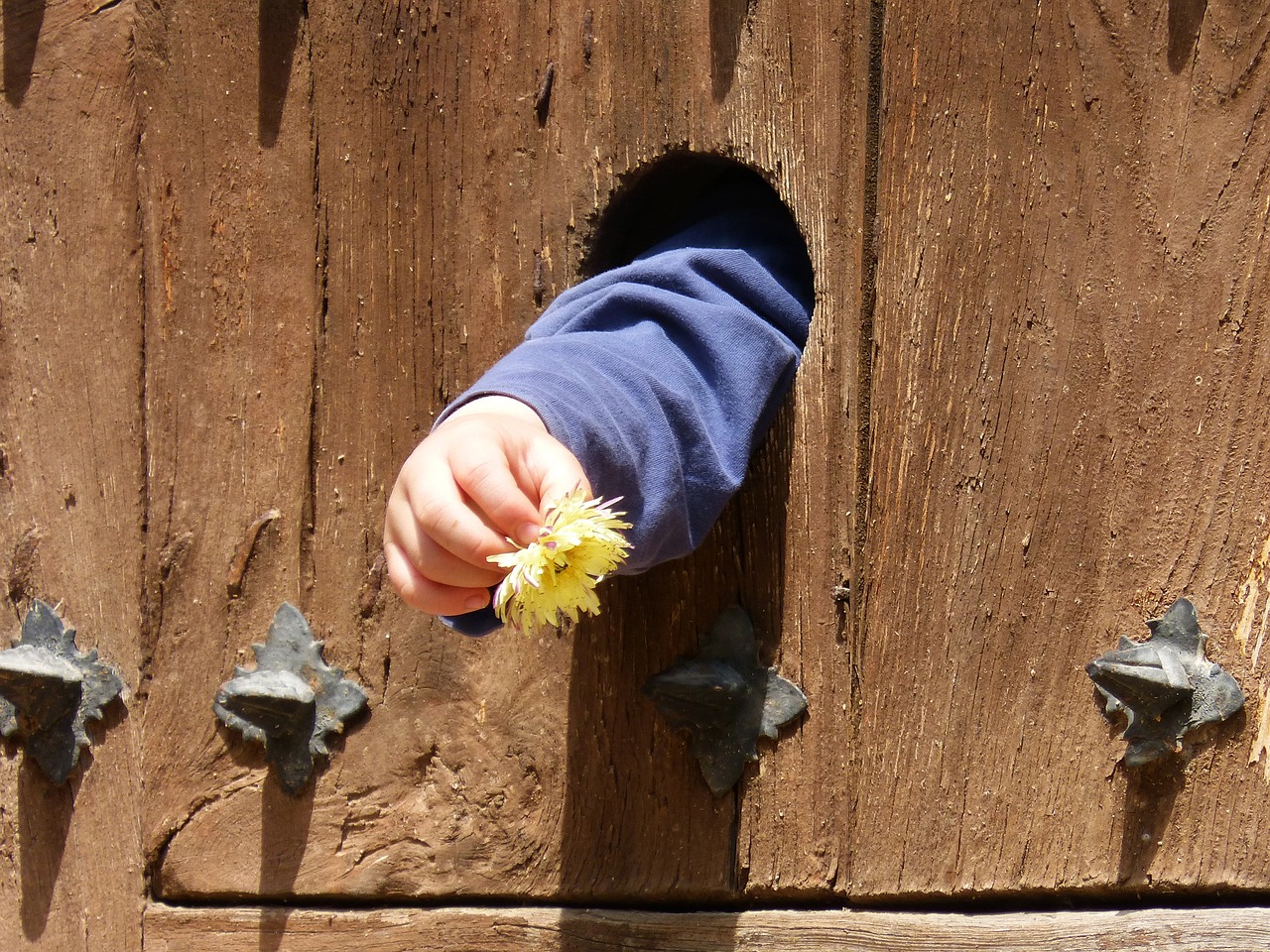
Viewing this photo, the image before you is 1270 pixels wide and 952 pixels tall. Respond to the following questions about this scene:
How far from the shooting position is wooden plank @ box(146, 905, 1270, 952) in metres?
1.03

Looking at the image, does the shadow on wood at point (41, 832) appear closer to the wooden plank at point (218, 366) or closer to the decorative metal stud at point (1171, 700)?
the wooden plank at point (218, 366)

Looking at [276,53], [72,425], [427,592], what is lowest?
[427,592]

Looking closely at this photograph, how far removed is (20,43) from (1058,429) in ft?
3.85

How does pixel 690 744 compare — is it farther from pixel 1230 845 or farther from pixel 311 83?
pixel 311 83

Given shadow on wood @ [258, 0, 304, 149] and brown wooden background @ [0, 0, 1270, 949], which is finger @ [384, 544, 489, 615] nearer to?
brown wooden background @ [0, 0, 1270, 949]

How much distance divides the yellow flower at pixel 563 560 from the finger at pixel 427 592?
0.05 m

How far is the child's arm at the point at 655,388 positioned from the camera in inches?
26.9

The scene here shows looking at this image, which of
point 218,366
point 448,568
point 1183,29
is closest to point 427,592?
point 448,568

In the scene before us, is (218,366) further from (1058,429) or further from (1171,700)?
(1171,700)

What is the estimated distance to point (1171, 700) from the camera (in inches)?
38.7

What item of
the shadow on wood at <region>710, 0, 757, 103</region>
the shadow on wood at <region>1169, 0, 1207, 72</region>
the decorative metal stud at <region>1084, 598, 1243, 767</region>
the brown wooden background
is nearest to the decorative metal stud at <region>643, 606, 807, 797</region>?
the brown wooden background

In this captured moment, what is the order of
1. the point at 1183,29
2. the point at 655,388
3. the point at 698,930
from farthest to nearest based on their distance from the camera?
1. the point at 698,930
2. the point at 1183,29
3. the point at 655,388

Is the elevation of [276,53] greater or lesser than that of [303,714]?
Answer: greater

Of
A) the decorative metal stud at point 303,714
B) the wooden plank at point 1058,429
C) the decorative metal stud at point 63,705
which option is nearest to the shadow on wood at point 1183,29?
the wooden plank at point 1058,429
